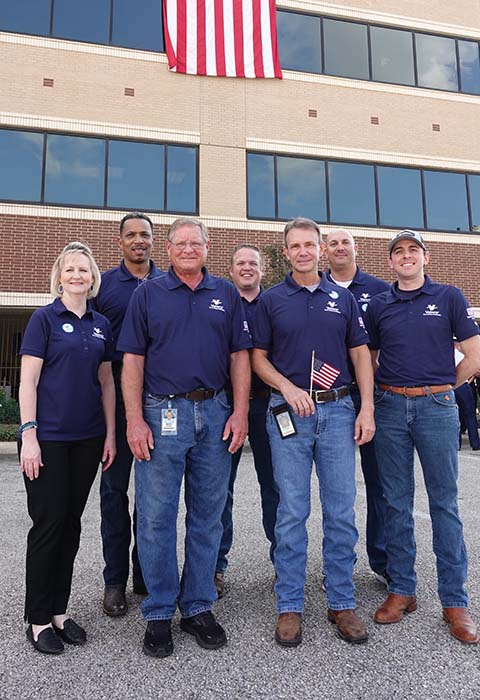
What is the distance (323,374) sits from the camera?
123 inches

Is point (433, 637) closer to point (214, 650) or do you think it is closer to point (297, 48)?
point (214, 650)

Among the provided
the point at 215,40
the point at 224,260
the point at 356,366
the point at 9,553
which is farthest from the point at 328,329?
the point at 215,40

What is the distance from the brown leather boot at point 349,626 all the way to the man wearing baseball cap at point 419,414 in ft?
0.82

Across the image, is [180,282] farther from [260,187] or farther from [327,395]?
[260,187]

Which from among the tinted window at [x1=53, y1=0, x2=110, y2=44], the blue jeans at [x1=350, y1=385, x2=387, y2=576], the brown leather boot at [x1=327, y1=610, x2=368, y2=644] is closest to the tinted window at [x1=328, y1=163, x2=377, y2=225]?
the tinted window at [x1=53, y1=0, x2=110, y2=44]

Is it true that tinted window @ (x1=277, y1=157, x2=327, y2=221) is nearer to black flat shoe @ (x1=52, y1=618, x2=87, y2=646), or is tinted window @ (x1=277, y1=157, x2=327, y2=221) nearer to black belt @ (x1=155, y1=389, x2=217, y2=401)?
black belt @ (x1=155, y1=389, x2=217, y2=401)

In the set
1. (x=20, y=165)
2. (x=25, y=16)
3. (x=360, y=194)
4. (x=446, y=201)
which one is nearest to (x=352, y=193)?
(x=360, y=194)

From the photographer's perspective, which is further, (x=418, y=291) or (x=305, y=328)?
(x=418, y=291)

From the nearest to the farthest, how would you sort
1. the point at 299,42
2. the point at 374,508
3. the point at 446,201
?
1. the point at 374,508
2. the point at 299,42
3. the point at 446,201

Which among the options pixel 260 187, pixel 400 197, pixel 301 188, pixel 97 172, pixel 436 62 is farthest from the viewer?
pixel 436 62

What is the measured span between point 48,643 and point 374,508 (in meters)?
2.22

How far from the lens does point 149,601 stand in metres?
2.92

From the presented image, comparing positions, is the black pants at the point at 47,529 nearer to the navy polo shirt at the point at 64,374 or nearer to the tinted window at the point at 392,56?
the navy polo shirt at the point at 64,374

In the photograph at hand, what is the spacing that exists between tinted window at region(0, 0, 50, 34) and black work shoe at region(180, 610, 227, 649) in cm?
1331
